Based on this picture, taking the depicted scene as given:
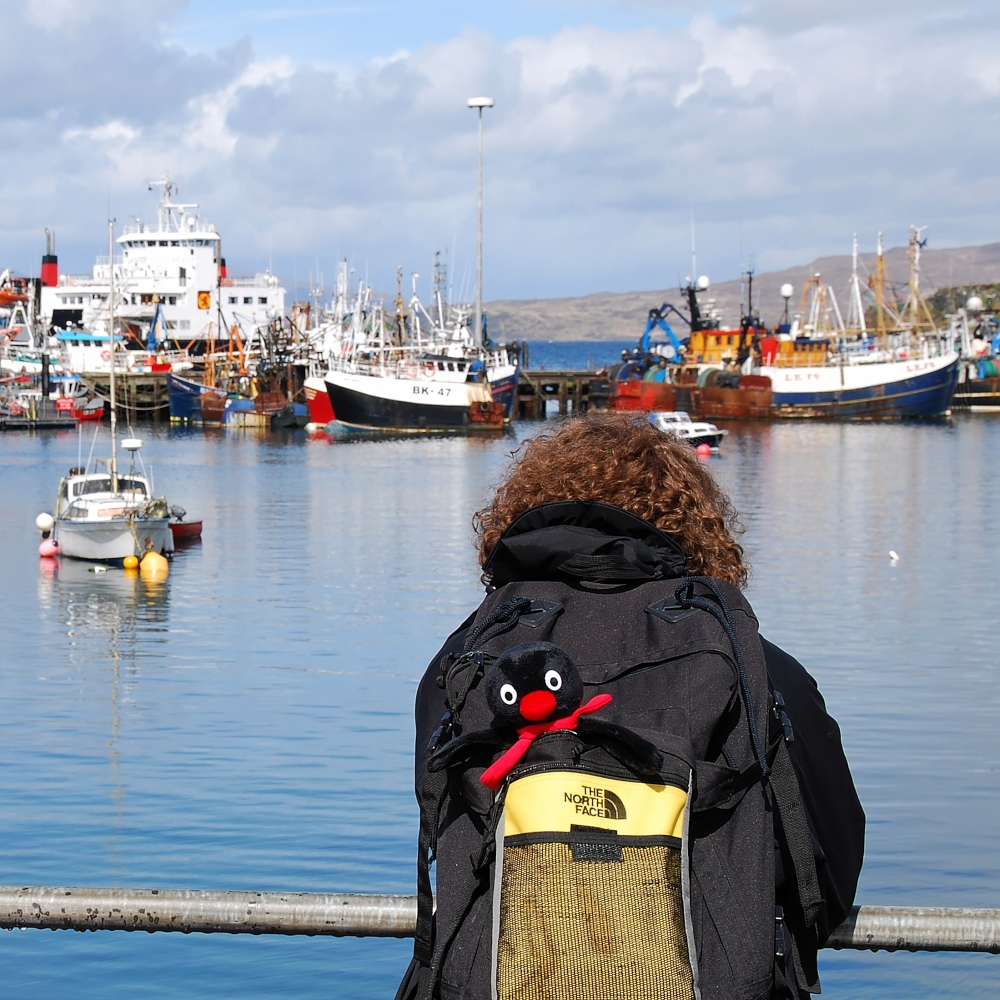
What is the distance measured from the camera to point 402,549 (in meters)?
28.5

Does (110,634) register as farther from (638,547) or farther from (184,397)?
(184,397)

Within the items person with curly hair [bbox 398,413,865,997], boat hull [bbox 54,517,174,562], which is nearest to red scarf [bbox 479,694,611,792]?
person with curly hair [bbox 398,413,865,997]

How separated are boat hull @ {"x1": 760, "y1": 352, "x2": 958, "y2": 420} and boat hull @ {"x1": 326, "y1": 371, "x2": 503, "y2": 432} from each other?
15.5 meters

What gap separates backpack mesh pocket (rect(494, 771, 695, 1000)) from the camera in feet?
6.55

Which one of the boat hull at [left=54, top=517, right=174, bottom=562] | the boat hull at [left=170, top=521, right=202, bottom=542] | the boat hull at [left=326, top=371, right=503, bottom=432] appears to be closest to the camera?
the boat hull at [left=54, top=517, right=174, bottom=562]

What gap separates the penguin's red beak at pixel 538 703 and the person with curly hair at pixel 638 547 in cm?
24

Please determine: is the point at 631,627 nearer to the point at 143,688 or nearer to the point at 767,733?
the point at 767,733

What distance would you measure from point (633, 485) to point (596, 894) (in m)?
0.76

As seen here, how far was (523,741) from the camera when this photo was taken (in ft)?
6.72

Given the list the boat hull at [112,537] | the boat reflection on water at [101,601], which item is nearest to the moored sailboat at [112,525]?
the boat hull at [112,537]

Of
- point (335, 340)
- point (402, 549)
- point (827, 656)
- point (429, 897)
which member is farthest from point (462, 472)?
point (429, 897)

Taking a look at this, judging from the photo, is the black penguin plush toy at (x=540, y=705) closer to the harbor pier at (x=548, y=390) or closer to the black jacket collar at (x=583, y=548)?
the black jacket collar at (x=583, y=548)

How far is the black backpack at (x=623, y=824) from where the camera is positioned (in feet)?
6.57

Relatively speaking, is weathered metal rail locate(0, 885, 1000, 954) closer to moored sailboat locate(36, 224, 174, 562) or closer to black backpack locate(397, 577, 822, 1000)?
black backpack locate(397, 577, 822, 1000)
